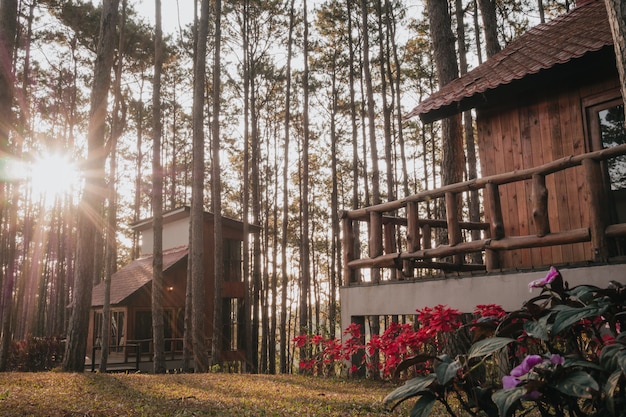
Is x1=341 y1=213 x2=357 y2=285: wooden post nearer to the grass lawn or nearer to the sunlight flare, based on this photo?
the grass lawn

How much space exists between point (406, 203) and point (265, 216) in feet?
83.5

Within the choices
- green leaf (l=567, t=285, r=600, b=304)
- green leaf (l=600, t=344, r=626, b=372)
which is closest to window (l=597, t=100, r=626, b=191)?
green leaf (l=567, t=285, r=600, b=304)

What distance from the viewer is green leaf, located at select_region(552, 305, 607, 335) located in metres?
2.74

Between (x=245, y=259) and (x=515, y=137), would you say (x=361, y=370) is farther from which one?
(x=245, y=259)

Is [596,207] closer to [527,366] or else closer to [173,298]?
[527,366]

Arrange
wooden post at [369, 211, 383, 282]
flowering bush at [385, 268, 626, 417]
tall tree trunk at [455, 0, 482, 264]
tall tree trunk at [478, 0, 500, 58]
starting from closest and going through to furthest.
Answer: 1. flowering bush at [385, 268, 626, 417]
2. wooden post at [369, 211, 383, 282]
3. tall tree trunk at [478, 0, 500, 58]
4. tall tree trunk at [455, 0, 482, 264]

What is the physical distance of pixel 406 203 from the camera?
24.4 ft

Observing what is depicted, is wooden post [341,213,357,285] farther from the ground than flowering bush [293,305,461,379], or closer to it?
farther from the ground

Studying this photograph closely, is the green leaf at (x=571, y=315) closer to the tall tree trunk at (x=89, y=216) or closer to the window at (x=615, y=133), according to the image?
the window at (x=615, y=133)

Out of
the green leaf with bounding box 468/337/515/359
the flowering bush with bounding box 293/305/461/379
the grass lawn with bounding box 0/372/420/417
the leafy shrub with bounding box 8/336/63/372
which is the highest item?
the green leaf with bounding box 468/337/515/359

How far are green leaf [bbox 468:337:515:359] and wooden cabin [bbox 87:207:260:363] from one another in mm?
20279

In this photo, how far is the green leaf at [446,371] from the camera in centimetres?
258

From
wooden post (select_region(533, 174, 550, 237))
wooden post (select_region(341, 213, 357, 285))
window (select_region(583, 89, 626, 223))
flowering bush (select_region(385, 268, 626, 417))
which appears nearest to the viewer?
flowering bush (select_region(385, 268, 626, 417))

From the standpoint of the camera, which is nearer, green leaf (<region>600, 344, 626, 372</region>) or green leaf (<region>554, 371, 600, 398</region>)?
green leaf (<region>554, 371, 600, 398</region>)
